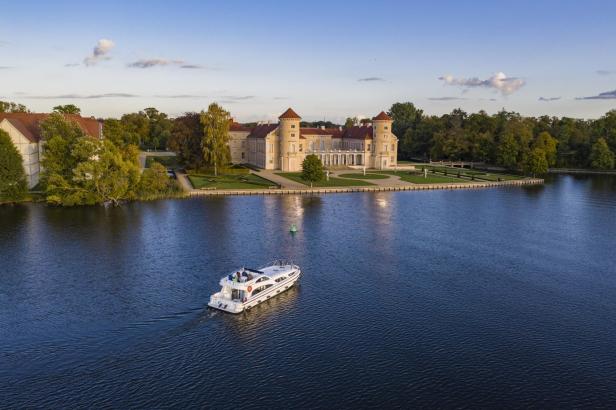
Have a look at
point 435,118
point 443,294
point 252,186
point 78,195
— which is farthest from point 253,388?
point 435,118

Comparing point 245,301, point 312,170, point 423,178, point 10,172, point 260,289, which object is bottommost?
point 245,301

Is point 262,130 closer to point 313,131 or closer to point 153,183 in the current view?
point 313,131

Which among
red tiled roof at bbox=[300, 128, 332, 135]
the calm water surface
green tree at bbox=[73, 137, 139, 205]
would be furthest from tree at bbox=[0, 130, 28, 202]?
red tiled roof at bbox=[300, 128, 332, 135]

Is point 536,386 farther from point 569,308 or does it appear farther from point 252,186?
point 252,186

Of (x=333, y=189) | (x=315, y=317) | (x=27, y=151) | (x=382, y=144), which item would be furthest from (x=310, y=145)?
(x=315, y=317)

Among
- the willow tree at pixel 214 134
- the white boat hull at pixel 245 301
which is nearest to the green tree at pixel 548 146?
the willow tree at pixel 214 134

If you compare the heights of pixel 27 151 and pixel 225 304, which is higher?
pixel 27 151

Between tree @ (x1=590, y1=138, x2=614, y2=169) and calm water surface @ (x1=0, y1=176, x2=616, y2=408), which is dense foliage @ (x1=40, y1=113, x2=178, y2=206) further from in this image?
tree @ (x1=590, y1=138, x2=614, y2=169)
